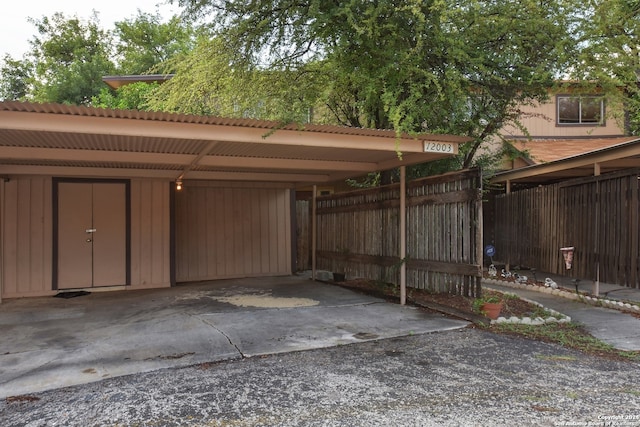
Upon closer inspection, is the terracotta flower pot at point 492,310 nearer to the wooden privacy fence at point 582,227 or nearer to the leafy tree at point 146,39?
the wooden privacy fence at point 582,227

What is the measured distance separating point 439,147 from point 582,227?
121 inches

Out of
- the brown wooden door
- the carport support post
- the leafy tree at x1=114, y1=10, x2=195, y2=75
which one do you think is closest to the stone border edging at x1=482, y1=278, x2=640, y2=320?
the carport support post

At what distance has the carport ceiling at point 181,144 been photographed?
4281 millimetres

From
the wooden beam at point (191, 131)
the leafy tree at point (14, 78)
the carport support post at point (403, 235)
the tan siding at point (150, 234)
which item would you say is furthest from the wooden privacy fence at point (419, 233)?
the leafy tree at point (14, 78)

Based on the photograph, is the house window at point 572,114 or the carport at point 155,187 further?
the house window at point 572,114

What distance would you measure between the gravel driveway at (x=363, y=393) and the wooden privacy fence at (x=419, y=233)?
1788mm

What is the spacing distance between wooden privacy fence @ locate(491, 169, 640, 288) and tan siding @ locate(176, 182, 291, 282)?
522 centimetres

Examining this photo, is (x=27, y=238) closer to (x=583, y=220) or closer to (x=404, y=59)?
(x=404, y=59)

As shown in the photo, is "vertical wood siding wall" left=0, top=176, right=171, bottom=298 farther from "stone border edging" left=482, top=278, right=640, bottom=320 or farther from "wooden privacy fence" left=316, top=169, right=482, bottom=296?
"stone border edging" left=482, top=278, right=640, bottom=320

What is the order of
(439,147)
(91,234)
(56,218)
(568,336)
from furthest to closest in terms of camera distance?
(91,234) → (56,218) → (439,147) → (568,336)

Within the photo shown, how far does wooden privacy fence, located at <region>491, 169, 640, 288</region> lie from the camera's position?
6172 millimetres

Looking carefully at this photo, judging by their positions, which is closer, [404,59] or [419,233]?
[404,59]

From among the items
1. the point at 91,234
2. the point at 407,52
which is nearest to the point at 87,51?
the point at 91,234

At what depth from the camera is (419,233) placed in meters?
6.78
